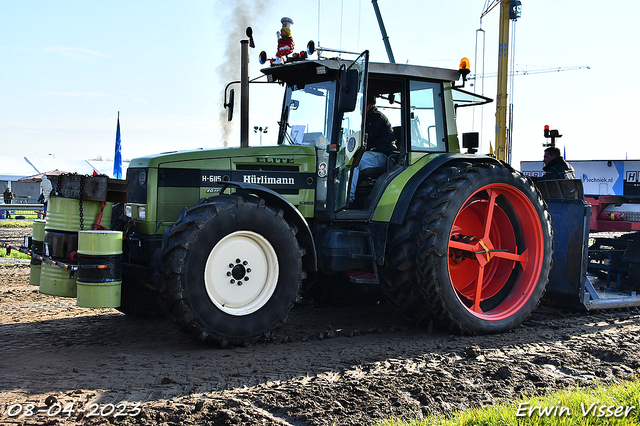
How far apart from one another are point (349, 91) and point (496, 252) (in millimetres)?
2287

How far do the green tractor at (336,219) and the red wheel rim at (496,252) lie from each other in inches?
0.6

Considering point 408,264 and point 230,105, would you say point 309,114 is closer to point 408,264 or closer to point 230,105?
point 230,105

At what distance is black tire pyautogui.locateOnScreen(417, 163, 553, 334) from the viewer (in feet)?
17.2

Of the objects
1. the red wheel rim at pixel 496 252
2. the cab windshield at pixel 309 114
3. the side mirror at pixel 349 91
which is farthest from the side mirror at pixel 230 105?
the red wheel rim at pixel 496 252

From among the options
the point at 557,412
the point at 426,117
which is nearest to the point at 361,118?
the point at 426,117

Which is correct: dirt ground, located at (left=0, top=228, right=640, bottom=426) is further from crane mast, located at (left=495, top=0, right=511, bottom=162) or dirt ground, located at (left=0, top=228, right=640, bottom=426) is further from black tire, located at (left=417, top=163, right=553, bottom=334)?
crane mast, located at (left=495, top=0, right=511, bottom=162)

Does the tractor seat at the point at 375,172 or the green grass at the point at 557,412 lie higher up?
the tractor seat at the point at 375,172

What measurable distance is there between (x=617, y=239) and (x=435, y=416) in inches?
220

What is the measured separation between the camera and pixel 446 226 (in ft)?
17.2

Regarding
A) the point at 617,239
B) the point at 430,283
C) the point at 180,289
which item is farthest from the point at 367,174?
the point at 617,239

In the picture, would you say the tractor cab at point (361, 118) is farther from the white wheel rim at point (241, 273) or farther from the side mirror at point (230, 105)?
the white wheel rim at point (241, 273)

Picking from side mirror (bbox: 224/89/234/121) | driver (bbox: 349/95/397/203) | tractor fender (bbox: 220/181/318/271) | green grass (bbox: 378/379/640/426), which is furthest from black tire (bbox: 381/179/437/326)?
side mirror (bbox: 224/89/234/121)

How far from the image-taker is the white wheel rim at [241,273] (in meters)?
4.62

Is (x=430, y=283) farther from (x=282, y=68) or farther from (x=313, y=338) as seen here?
(x=282, y=68)
